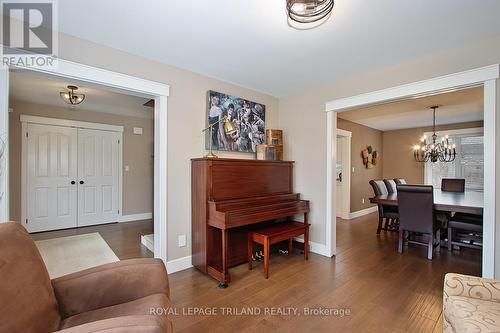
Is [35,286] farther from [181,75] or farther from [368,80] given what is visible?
[368,80]

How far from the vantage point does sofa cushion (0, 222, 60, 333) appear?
3.09ft

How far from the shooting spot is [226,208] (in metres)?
2.56

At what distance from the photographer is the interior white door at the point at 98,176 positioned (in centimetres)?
466

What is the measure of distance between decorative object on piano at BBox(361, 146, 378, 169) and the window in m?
1.37

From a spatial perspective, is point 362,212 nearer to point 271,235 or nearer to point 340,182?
point 340,182

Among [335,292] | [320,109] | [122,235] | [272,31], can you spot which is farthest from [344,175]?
[122,235]

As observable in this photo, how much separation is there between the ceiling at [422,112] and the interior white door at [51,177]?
5593 mm

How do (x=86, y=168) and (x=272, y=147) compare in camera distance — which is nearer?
(x=272, y=147)

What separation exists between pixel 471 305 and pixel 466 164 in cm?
617

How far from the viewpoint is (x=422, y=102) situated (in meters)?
4.13

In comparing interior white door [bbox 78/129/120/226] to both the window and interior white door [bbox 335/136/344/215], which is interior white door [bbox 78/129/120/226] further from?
the window

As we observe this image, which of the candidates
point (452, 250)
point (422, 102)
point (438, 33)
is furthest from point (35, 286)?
point (422, 102)

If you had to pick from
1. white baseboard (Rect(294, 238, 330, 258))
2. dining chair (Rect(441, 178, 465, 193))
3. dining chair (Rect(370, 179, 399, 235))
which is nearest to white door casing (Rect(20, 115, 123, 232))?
white baseboard (Rect(294, 238, 330, 258))

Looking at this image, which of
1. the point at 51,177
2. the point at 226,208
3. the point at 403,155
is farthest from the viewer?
the point at 403,155
